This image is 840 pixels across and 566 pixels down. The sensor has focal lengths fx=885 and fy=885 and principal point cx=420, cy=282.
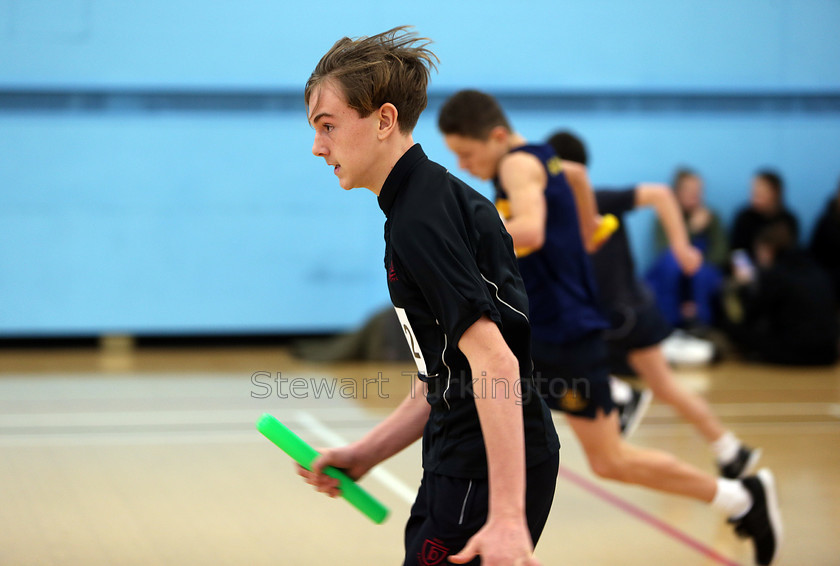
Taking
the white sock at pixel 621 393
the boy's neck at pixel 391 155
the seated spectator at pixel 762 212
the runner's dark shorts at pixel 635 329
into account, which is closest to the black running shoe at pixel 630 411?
the white sock at pixel 621 393

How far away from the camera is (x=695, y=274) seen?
9.14 m

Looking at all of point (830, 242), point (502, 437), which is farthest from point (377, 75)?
point (830, 242)

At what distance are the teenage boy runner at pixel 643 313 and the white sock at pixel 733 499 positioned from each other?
1.05 metres

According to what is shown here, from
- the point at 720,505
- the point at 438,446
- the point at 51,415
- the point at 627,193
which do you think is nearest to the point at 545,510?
the point at 438,446

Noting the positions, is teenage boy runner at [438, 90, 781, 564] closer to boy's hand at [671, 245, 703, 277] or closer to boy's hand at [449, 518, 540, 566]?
boy's hand at [671, 245, 703, 277]

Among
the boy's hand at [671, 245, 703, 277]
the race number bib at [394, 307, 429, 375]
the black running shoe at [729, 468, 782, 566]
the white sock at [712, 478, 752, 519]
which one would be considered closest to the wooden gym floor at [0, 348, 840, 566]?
the black running shoe at [729, 468, 782, 566]

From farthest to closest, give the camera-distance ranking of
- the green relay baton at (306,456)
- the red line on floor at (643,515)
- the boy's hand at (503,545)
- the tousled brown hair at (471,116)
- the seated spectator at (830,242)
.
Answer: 1. the seated spectator at (830,242)
2. the red line on floor at (643,515)
3. the tousled brown hair at (471,116)
4. the green relay baton at (306,456)
5. the boy's hand at (503,545)

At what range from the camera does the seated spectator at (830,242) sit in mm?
9312

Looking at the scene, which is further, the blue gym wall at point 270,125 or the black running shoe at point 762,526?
the blue gym wall at point 270,125

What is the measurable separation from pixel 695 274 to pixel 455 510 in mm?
7778

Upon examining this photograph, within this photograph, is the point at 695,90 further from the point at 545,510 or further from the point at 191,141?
the point at 545,510

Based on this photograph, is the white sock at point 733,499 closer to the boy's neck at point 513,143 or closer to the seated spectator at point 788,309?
the boy's neck at point 513,143

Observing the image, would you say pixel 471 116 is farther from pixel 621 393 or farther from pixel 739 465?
pixel 739 465

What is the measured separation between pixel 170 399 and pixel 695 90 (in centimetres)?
644
